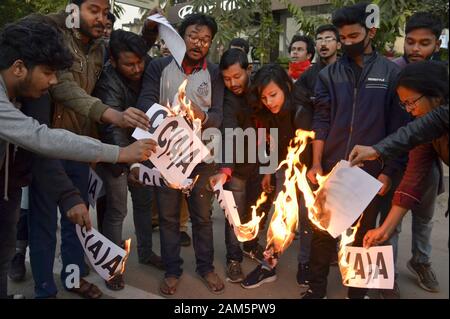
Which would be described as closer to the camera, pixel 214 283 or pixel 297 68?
pixel 214 283

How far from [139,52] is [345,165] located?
1.68 metres

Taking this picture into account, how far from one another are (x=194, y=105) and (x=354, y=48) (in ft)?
3.71

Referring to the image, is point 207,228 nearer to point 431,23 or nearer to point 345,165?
point 345,165

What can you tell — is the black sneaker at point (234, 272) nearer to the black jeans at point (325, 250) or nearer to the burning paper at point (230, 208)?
the burning paper at point (230, 208)

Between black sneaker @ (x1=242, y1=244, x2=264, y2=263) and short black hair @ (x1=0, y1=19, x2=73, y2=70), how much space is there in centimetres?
242

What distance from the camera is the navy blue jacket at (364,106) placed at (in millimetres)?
2732

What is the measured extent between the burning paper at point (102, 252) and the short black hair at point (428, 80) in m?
2.00

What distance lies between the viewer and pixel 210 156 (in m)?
3.21

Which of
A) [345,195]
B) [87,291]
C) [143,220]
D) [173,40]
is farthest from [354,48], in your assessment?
[87,291]

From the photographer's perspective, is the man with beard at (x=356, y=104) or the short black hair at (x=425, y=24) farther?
the short black hair at (x=425, y=24)

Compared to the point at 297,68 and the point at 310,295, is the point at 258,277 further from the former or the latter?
the point at 297,68

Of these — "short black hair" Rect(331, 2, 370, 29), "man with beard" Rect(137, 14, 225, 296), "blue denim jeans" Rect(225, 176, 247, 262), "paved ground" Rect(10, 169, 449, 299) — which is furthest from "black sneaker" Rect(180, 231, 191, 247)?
"short black hair" Rect(331, 2, 370, 29)

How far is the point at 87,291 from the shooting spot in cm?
315

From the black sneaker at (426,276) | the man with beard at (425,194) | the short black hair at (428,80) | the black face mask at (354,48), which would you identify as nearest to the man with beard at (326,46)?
the man with beard at (425,194)
